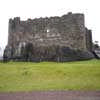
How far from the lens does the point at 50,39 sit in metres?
41.9

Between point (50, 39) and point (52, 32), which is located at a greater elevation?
point (52, 32)

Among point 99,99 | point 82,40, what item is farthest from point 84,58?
point 99,99

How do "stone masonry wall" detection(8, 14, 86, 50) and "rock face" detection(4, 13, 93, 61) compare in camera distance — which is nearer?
"rock face" detection(4, 13, 93, 61)

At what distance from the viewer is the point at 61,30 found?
4156cm

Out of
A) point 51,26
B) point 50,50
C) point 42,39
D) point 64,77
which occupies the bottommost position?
point 64,77

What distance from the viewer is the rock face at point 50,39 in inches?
1567

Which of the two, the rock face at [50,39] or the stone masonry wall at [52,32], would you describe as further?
the stone masonry wall at [52,32]

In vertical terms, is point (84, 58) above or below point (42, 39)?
below

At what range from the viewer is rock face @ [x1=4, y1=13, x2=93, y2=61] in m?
39.8

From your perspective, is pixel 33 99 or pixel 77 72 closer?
pixel 33 99

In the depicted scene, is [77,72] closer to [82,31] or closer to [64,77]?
[64,77]

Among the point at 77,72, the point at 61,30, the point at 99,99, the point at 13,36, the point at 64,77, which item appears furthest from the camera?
the point at 13,36

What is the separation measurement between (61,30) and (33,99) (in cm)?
3134

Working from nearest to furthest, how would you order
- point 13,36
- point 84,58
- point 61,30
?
point 84,58
point 61,30
point 13,36
